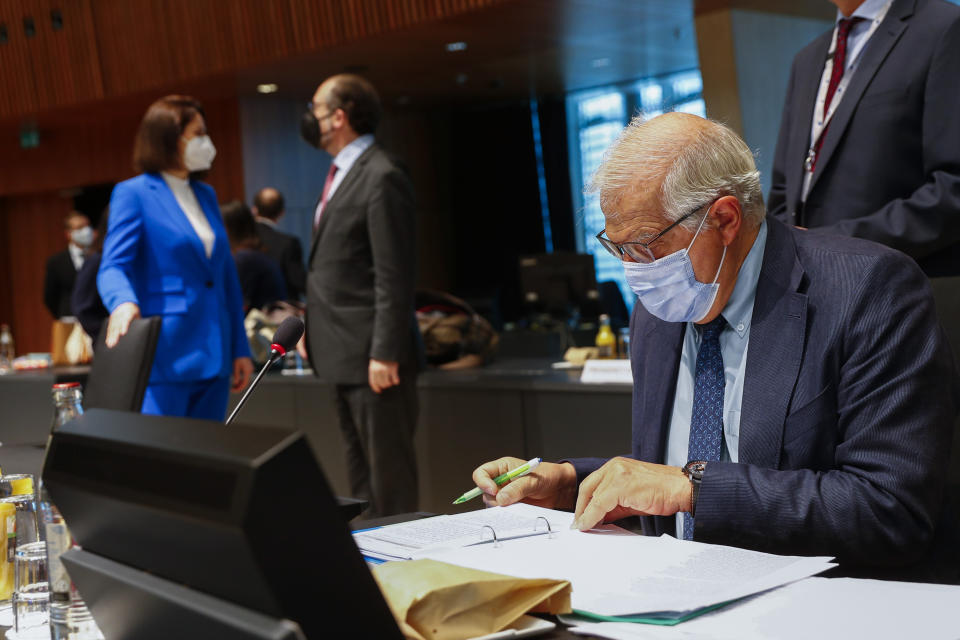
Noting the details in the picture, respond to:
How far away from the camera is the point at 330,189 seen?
3.87m

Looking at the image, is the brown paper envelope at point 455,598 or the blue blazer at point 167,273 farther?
the blue blazer at point 167,273

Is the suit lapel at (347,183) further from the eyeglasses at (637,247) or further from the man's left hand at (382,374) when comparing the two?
the eyeglasses at (637,247)

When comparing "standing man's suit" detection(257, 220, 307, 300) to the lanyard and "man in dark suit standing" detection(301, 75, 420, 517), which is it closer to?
"man in dark suit standing" detection(301, 75, 420, 517)

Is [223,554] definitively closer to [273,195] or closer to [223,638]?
[223,638]

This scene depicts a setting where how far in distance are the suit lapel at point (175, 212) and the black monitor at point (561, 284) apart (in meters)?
2.40

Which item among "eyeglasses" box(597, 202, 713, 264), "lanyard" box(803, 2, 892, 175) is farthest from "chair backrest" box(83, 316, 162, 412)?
"lanyard" box(803, 2, 892, 175)

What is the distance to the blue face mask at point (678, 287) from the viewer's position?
64.2 inches

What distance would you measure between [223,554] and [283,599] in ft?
0.17

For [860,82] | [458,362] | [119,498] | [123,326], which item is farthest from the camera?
[458,362]

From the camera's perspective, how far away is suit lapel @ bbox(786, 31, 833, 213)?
2602 millimetres

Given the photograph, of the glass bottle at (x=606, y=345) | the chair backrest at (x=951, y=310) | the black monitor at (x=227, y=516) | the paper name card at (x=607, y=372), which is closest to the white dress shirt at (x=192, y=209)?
the paper name card at (x=607, y=372)

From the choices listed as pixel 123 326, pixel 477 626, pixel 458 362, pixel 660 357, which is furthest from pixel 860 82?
pixel 458 362

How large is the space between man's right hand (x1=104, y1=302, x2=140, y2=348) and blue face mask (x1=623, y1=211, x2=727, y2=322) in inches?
72.1

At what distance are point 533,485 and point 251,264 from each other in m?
4.09
